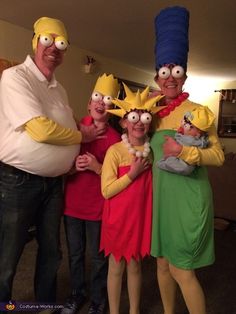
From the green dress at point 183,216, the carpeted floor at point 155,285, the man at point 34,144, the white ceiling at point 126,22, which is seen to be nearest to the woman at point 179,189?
the green dress at point 183,216

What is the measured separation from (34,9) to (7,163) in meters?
2.03

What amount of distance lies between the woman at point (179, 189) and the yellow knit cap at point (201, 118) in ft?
0.23

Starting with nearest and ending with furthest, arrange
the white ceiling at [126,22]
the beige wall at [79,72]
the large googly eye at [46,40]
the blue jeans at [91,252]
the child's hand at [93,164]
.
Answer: the large googly eye at [46,40], the child's hand at [93,164], the blue jeans at [91,252], the white ceiling at [126,22], the beige wall at [79,72]

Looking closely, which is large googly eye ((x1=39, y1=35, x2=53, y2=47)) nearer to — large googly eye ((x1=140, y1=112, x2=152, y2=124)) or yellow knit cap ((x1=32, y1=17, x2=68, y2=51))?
yellow knit cap ((x1=32, y1=17, x2=68, y2=51))

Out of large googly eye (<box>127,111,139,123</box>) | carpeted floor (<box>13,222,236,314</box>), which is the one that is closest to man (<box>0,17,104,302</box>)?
large googly eye (<box>127,111,139,123</box>)

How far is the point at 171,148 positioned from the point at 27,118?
0.58m

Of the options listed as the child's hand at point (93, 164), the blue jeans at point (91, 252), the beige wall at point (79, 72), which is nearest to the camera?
the child's hand at point (93, 164)

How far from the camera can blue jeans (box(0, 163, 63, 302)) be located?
1.41m

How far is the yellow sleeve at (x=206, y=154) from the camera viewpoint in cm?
130

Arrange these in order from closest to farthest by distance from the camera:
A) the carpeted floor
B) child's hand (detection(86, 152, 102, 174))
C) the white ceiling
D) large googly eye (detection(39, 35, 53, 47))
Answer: large googly eye (detection(39, 35, 53, 47)), child's hand (detection(86, 152, 102, 174)), the carpeted floor, the white ceiling

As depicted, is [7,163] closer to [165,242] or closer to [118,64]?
[165,242]

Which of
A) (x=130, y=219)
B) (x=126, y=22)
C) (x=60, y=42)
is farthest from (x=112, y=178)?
(x=126, y=22)

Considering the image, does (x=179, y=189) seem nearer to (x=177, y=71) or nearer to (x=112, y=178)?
(x=112, y=178)

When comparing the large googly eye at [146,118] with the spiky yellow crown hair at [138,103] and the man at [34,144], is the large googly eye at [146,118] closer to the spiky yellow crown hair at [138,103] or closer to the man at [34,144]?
the spiky yellow crown hair at [138,103]
